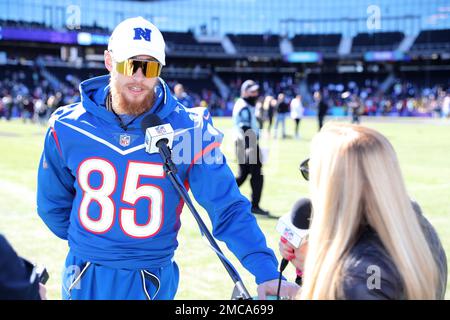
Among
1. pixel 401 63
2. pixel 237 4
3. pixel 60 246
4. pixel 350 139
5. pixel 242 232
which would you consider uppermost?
pixel 237 4

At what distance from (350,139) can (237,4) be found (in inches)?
2695

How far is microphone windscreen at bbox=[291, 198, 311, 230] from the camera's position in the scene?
2182 mm

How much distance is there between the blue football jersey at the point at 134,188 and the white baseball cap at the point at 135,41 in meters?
0.28

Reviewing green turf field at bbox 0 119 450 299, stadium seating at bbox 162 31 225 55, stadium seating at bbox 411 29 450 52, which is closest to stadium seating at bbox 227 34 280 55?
stadium seating at bbox 162 31 225 55

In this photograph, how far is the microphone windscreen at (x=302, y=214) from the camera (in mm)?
2182

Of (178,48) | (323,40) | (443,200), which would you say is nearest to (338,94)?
(323,40)

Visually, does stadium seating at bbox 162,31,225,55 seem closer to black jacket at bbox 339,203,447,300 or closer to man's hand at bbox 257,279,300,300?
man's hand at bbox 257,279,300,300

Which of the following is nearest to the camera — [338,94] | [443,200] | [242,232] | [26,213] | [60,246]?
[242,232]

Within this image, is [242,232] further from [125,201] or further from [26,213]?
[26,213]

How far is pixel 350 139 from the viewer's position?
1.93m

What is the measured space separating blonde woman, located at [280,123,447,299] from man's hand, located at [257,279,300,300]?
34cm

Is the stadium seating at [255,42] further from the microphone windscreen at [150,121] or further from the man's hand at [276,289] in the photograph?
the man's hand at [276,289]

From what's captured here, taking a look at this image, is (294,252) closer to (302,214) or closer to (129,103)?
(302,214)

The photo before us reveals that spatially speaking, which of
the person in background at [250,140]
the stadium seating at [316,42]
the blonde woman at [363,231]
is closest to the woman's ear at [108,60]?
the blonde woman at [363,231]
